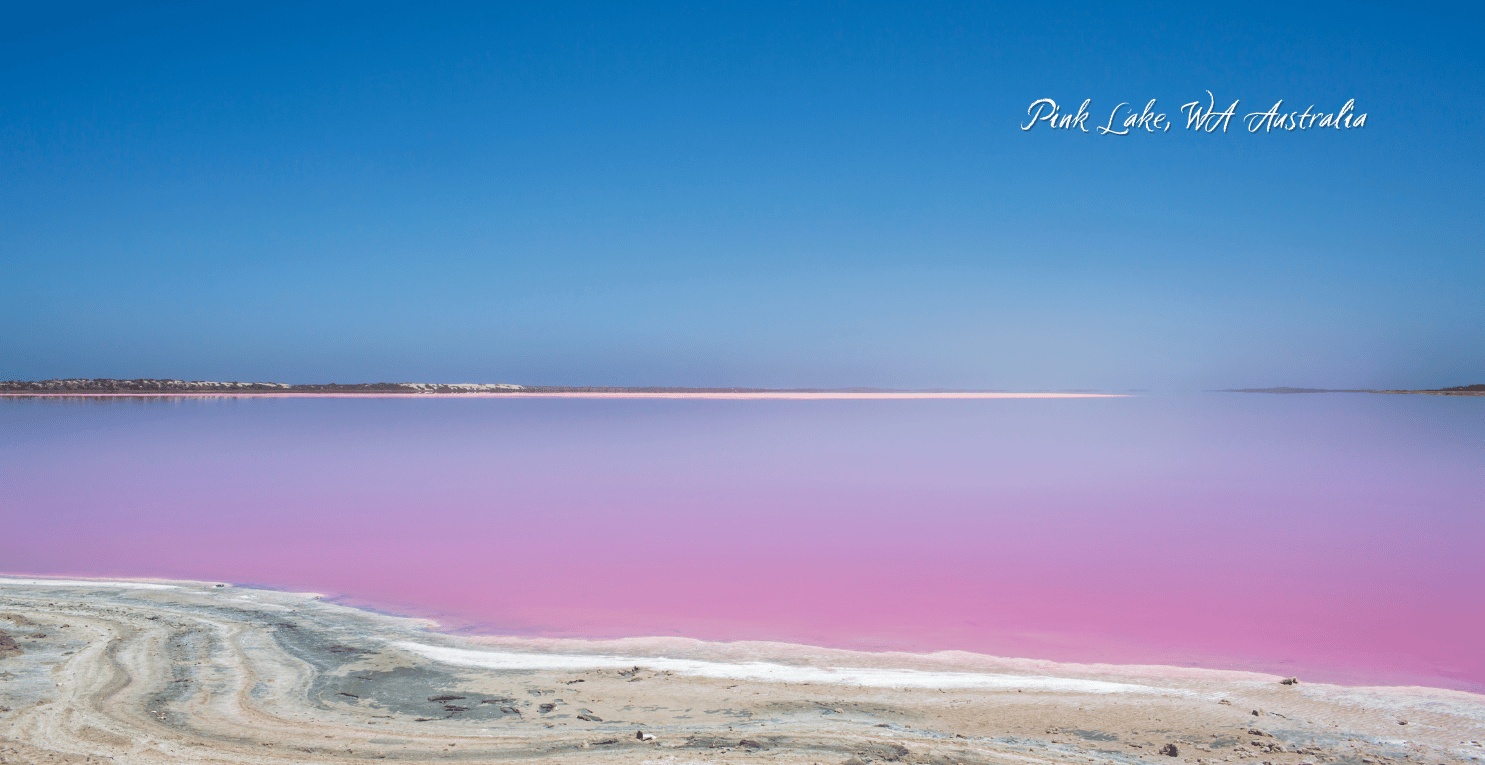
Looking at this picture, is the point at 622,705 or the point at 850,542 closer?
the point at 622,705

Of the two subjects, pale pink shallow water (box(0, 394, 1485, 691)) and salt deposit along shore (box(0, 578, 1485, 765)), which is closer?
salt deposit along shore (box(0, 578, 1485, 765))

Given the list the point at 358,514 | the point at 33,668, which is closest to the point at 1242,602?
the point at 33,668

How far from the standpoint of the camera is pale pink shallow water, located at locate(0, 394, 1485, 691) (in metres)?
5.33

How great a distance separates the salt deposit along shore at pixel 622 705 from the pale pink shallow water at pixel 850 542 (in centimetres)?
62

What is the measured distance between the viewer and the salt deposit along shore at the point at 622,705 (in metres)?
3.17

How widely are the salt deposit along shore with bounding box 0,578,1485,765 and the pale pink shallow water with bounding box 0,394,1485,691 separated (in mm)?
618

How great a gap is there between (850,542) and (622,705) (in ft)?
14.4

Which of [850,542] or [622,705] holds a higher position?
[850,542]

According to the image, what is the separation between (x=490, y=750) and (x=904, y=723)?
170cm

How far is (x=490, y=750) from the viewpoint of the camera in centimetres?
317

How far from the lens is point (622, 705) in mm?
3701

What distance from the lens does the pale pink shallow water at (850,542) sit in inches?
210

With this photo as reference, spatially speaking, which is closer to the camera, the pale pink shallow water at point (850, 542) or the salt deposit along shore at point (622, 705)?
the salt deposit along shore at point (622, 705)

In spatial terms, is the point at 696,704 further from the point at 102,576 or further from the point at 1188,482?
the point at 1188,482
